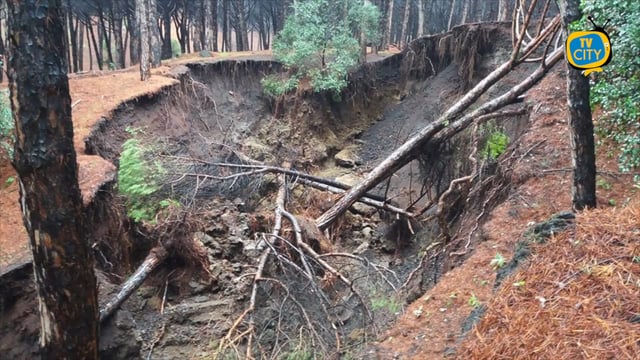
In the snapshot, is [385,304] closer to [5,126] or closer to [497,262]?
[497,262]

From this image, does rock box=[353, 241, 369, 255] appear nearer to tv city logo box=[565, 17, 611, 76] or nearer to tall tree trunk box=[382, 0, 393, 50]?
tv city logo box=[565, 17, 611, 76]

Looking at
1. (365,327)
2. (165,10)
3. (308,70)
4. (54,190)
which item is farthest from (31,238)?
(165,10)

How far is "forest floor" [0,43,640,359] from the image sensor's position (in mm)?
4480

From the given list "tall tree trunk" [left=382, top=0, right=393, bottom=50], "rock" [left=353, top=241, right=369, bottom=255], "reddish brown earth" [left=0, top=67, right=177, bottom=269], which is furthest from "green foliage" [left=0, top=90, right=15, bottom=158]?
"tall tree trunk" [left=382, top=0, right=393, bottom=50]

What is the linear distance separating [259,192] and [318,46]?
6.48 m

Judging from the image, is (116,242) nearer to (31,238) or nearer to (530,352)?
(31,238)

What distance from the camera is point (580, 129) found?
4371 millimetres

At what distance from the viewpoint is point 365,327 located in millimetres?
6098

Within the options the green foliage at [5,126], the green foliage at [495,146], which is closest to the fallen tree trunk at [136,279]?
the green foliage at [5,126]

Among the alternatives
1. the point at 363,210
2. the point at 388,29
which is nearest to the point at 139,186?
the point at 363,210

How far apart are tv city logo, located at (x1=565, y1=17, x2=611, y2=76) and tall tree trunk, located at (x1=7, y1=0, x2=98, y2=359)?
4225mm

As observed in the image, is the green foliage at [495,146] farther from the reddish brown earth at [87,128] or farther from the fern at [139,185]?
the reddish brown earth at [87,128]

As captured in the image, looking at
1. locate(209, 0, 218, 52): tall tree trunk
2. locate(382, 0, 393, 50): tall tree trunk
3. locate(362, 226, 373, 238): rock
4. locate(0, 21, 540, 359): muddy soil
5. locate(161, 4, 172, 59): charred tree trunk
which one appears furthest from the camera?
locate(161, 4, 172, 59): charred tree trunk

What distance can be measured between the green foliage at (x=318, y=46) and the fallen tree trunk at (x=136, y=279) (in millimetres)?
8417
